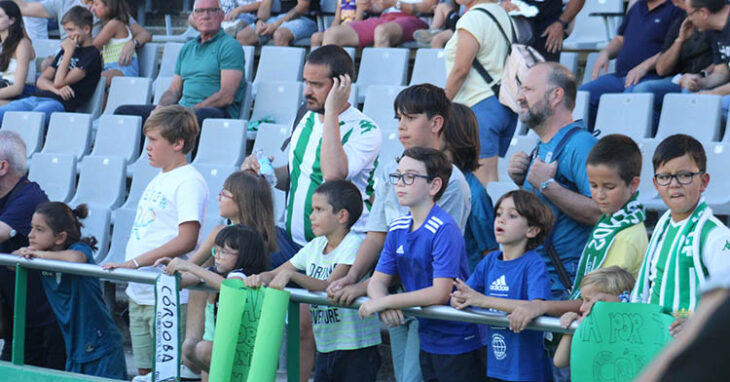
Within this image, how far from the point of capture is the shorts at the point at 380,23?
8398mm

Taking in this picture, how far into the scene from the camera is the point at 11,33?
8.92 metres

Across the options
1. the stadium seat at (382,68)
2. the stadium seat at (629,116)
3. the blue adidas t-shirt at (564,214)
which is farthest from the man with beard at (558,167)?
the stadium seat at (382,68)

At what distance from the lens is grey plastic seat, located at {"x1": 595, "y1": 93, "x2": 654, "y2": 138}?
6.14 meters

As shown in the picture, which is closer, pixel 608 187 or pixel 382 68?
pixel 608 187

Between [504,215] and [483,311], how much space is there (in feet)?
1.58

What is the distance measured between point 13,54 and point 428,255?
21.3ft

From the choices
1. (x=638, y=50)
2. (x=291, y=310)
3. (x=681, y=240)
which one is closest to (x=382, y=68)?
(x=638, y=50)

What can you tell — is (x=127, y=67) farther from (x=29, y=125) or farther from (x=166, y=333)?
(x=166, y=333)

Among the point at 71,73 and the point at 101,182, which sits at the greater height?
the point at 71,73

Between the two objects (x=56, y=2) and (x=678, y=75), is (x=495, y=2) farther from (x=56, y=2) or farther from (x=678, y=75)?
(x=56, y=2)

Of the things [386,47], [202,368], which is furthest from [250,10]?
[202,368]

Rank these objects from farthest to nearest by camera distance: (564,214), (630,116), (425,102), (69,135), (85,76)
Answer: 1. (85,76)
2. (69,135)
3. (630,116)
4. (425,102)
5. (564,214)

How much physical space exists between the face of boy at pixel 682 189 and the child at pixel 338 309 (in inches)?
51.4

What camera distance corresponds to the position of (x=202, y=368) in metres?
4.36
